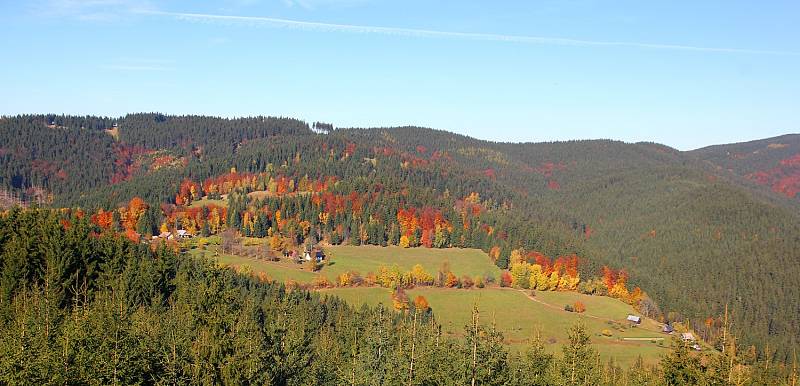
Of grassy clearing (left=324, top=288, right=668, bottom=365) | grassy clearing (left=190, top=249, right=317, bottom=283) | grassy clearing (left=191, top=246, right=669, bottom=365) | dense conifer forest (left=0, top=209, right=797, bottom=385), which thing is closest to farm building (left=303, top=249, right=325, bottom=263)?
grassy clearing (left=191, top=246, right=669, bottom=365)

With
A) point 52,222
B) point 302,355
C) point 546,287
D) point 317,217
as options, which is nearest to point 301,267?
point 317,217

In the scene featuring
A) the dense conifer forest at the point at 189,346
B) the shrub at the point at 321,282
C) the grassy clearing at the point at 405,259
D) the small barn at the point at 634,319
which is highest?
the dense conifer forest at the point at 189,346

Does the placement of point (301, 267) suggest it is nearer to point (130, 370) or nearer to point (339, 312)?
point (339, 312)

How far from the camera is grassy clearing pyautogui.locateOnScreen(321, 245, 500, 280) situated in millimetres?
150500

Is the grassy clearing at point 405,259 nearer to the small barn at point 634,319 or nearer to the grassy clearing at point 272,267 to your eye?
the grassy clearing at point 272,267

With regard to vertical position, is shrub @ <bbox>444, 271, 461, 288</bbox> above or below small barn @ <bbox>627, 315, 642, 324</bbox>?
above

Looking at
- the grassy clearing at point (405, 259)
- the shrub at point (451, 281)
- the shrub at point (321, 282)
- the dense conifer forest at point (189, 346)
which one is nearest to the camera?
the dense conifer forest at point (189, 346)

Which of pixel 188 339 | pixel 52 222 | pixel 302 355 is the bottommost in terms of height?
pixel 302 355

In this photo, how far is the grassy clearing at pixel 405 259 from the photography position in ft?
494

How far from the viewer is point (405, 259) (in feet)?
530

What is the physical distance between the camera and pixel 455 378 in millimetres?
45625

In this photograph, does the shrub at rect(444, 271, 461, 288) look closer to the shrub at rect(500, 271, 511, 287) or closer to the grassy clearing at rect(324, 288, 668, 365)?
the grassy clearing at rect(324, 288, 668, 365)

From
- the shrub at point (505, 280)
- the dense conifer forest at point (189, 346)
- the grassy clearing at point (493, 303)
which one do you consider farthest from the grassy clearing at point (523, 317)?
the dense conifer forest at point (189, 346)

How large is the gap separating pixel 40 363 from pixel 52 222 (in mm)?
47090
